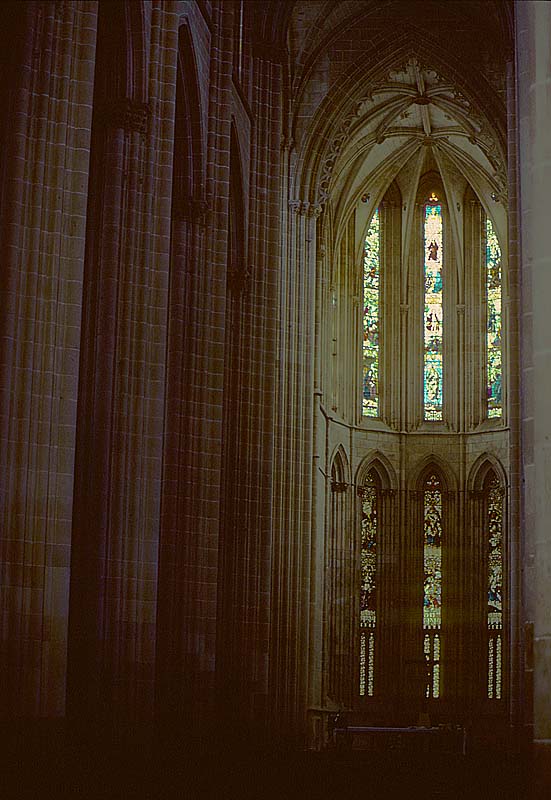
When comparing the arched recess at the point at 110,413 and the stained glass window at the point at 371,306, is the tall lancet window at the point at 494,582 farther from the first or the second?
the arched recess at the point at 110,413

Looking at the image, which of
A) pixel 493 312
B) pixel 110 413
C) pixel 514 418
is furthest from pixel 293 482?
pixel 110 413

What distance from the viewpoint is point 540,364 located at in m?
9.91

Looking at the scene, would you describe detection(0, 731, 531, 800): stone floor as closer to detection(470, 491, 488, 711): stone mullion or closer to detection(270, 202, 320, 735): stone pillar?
detection(270, 202, 320, 735): stone pillar

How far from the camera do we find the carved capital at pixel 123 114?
1995cm

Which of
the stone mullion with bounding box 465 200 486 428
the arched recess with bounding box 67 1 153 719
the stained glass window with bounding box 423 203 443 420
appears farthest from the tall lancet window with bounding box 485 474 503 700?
the arched recess with bounding box 67 1 153 719

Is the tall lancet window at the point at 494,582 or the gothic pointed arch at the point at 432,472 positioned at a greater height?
the gothic pointed arch at the point at 432,472

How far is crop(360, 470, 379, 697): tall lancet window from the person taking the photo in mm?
41094

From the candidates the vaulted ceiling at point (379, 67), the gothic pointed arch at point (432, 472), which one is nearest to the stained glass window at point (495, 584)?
the gothic pointed arch at point (432, 472)

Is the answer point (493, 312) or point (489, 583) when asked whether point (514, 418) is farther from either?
point (493, 312)

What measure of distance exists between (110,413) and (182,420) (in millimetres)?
4145

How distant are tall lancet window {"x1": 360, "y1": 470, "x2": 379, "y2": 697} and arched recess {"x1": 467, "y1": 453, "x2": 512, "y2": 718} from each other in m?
2.51

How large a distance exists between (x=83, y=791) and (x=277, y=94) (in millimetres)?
16353

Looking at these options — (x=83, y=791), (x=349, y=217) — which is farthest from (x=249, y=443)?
(x=349, y=217)

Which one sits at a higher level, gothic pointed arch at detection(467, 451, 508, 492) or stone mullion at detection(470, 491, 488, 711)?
gothic pointed arch at detection(467, 451, 508, 492)
